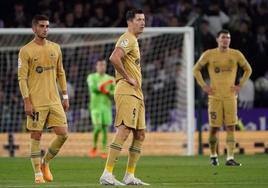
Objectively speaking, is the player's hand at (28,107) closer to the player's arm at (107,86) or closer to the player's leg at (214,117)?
the player's leg at (214,117)

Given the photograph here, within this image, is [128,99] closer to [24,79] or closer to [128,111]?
[128,111]

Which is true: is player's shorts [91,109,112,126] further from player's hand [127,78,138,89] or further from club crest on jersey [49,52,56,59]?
player's hand [127,78,138,89]

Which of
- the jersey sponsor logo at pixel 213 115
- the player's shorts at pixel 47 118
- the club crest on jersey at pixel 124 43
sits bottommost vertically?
the jersey sponsor logo at pixel 213 115

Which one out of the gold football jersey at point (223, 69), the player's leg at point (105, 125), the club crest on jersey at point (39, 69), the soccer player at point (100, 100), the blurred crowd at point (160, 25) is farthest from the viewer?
the blurred crowd at point (160, 25)

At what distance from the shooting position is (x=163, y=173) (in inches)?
611

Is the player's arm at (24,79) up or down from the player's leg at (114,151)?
up

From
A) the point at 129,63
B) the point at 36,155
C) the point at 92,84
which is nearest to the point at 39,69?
the point at 36,155

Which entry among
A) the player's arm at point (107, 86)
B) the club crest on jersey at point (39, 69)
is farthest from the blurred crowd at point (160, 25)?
the club crest on jersey at point (39, 69)

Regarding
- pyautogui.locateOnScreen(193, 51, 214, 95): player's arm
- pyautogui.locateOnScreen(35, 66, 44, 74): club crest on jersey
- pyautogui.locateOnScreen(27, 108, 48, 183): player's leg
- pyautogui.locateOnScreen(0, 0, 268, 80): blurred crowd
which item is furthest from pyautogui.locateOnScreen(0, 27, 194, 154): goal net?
pyautogui.locateOnScreen(27, 108, 48, 183): player's leg

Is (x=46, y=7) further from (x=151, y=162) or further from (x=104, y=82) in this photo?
(x=151, y=162)

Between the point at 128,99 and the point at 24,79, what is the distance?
171 cm

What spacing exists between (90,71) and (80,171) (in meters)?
9.97

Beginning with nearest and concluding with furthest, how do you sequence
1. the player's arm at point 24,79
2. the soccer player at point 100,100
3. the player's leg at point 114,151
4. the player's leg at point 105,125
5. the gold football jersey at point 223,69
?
the player's leg at point 114,151 → the player's arm at point 24,79 → the gold football jersey at point 223,69 → the player's leg at point 105,125 → the soccer player at point 100,100

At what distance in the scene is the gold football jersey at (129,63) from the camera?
12.7 m
